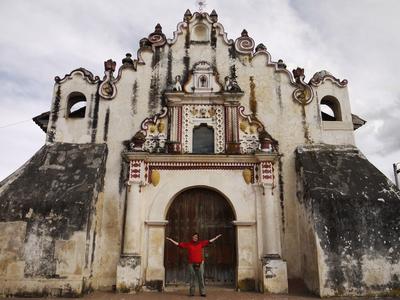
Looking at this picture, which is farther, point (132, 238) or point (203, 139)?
point (203, 139)

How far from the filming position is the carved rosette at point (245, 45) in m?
11.6

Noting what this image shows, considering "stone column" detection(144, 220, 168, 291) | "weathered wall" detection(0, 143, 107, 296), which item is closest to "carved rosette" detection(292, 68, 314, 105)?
"stone column" detection(144, 220, 168, 291)

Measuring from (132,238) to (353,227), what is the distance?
5362 mm

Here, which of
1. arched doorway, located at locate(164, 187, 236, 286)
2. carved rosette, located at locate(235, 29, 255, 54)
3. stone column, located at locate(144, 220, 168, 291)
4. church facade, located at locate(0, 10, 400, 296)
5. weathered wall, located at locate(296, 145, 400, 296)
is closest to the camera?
weathered wall, located at locate(296, 145, 400, 296)

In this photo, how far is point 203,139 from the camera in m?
10.9

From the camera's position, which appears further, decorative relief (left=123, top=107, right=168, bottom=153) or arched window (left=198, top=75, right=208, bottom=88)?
arched window (left=198, top=75, right=208, bottom=88)

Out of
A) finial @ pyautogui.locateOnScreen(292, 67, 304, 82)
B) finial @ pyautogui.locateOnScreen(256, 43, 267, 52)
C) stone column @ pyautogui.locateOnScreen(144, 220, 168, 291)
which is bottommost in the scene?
stone column @ pyautogui.locateOnScreen(144, 220, 168, 291)

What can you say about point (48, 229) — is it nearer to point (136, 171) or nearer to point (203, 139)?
point (136, 171)

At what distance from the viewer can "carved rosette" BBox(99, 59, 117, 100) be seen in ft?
36.7

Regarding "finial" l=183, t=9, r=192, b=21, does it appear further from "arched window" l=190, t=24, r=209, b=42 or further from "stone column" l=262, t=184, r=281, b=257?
"stone column" l=262, t=184, r=281, b=257

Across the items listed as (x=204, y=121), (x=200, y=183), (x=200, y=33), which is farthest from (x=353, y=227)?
(x=200, y=33)

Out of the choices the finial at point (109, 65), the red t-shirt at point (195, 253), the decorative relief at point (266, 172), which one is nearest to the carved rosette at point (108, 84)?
the finial at point (109, 65)

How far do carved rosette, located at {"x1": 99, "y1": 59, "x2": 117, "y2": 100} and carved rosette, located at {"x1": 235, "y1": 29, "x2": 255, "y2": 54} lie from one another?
152 inches

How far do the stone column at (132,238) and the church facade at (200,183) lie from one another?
0.03m
